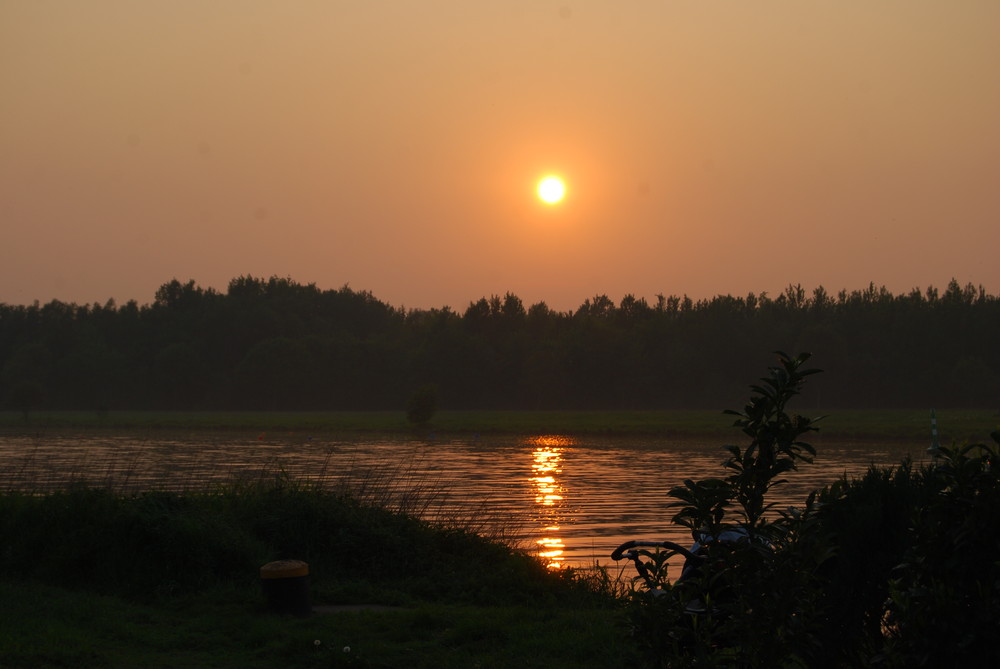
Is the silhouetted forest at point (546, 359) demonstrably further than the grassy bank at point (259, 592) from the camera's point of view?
Yes

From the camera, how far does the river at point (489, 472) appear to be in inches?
757

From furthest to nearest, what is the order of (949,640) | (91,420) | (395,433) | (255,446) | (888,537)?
(91,420) < (395,433) < (255,446) < (888,537) < (949,640)

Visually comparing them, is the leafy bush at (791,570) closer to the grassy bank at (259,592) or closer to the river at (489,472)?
the river at (489,472)

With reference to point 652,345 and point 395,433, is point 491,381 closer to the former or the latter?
point 652,345

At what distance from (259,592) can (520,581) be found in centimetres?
312

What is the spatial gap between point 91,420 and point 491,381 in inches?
1982

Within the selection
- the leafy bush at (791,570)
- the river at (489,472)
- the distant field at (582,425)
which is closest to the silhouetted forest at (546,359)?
the distant field at (582,425)

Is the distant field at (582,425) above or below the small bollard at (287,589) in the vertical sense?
below

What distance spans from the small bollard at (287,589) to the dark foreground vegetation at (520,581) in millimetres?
274

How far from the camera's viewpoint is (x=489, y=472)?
37.6m

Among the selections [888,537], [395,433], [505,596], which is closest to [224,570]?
[505,596]

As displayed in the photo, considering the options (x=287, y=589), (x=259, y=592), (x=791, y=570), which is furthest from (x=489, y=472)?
(x=791, y=570)

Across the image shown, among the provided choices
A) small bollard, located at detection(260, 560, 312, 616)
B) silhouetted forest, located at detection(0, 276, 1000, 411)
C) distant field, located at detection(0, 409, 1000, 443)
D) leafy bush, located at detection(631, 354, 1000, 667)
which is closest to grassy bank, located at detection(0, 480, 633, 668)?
small bollard, located at detection(260, 560, 312, 616)

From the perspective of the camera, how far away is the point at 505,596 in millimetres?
11562
